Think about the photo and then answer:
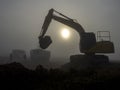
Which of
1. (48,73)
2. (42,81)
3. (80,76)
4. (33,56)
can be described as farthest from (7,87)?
(33,56)

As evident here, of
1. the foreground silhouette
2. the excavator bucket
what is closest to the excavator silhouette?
the excavator bucket

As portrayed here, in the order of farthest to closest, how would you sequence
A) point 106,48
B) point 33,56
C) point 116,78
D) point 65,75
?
point 33,56
point 106,48
point 65,75
point 116,78

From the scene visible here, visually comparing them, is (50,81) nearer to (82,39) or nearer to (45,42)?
(45,42)

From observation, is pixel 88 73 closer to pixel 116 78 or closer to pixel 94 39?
pixel 116 78

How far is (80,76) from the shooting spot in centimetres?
1816

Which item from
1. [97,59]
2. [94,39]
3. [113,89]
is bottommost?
[113,89]

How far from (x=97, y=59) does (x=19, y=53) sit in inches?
1245

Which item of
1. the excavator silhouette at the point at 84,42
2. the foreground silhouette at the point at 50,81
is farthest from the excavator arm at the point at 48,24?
the foreground silhouette at the point at 50,81

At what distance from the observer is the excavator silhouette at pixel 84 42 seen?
1132 inches

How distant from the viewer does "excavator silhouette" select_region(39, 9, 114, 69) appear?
28.8 meters

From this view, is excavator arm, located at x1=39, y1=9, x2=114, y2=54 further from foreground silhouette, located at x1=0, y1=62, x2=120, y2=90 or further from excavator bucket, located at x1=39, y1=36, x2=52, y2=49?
foreground silhouette, located at x1=0, y1=62, x2=120, y2=90

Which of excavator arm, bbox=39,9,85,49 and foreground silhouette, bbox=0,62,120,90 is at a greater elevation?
excavator arm, bbox=39,9,85,49

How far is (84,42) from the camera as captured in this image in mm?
30469

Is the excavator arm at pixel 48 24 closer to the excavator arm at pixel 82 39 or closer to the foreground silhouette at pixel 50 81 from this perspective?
the excavator arm at pixel 82 39
